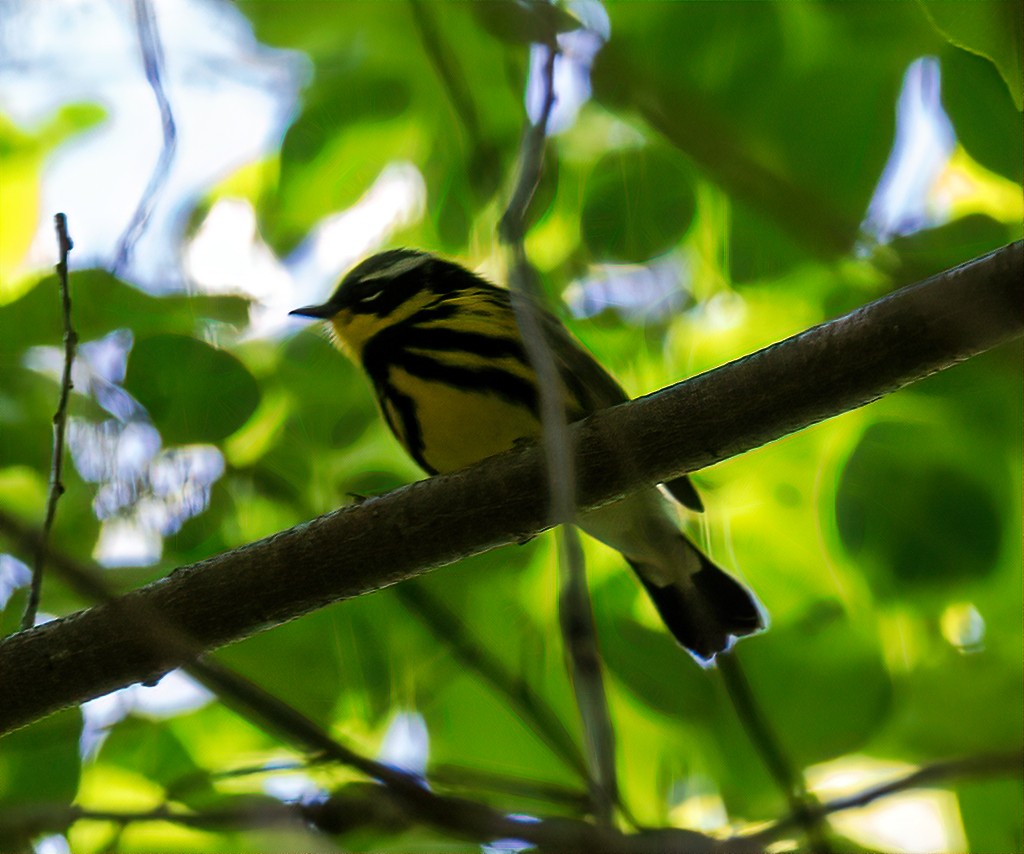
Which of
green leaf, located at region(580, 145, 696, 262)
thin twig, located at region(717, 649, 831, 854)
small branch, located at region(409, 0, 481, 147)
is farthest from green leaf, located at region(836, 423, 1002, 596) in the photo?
small branch, located at region(409, 0, 481, 147)

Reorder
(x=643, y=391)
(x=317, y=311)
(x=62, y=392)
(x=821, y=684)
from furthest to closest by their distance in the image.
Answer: (x=317, y=311) < (x=643, y=391) < (x=821, y=684) < (x=62, y=392)

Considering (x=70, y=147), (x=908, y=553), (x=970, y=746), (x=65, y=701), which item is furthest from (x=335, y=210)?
(x=970, y=746)

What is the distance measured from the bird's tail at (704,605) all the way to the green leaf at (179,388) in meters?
1.47

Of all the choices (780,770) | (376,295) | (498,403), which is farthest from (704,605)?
(376,295)

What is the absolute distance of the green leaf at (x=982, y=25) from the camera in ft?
8.18

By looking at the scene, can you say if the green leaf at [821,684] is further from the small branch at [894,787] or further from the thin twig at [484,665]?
the small branch at [894,787]

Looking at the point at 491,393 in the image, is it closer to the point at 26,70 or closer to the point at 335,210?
the point at 335,210

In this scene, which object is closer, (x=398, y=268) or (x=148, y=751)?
(x=148, y=751)

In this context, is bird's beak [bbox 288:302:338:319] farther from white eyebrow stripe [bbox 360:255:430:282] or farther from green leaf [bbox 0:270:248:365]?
green leaf [bbox 0:270:248:365]

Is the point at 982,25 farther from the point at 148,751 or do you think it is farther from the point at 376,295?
the point at 148,751

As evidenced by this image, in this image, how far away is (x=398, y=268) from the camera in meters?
4.59

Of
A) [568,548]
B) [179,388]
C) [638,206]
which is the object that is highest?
[638,206]

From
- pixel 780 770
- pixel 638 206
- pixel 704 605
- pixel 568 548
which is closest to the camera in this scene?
pixel 568 548

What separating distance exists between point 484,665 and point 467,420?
1344mm
